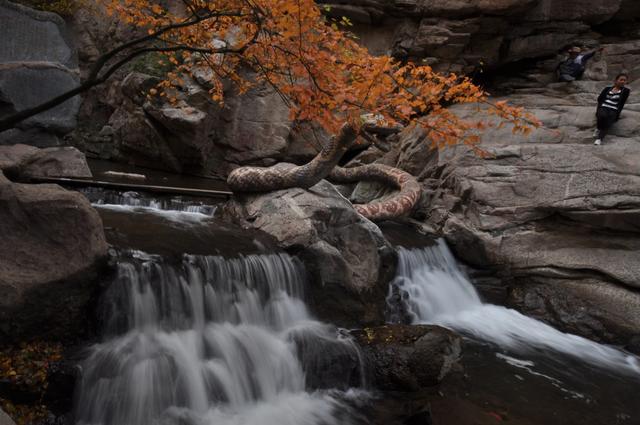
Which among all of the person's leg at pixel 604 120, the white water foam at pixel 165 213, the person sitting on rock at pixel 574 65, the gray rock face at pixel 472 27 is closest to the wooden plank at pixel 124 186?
the white water foam at pixel 165 213

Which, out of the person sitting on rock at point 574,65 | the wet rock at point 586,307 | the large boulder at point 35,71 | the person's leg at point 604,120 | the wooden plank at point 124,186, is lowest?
the wet rock at point 586,307

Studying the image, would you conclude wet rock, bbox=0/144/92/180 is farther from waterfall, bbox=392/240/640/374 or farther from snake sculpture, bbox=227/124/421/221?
waterfall, bbox=392/240/640/374

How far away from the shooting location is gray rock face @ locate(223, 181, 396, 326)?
5.73m

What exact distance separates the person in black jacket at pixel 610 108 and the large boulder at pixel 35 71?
1150 cm

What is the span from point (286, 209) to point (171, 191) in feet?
10.8

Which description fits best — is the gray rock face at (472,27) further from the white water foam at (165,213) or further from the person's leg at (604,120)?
the white water foam at (165,213)

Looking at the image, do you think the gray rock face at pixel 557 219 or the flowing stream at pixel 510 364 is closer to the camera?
the flowing stream at pixel 510 364

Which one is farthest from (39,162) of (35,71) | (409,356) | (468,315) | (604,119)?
(604,119)

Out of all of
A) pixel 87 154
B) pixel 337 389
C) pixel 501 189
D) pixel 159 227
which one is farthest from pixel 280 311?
pixel 87 154

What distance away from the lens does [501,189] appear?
895 cm

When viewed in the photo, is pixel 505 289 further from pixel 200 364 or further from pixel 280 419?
pixel 200 364

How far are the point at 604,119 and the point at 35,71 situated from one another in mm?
12056

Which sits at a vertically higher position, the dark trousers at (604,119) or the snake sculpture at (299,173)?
the dark trousers at (604,119)

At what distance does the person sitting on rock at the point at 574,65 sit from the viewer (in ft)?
46.2
